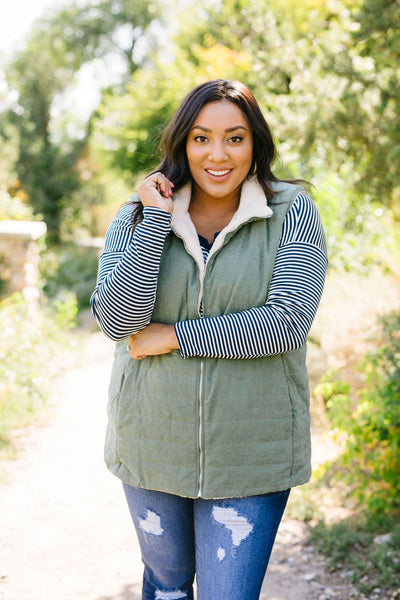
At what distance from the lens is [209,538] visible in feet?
5.57

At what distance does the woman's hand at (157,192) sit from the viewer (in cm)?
176

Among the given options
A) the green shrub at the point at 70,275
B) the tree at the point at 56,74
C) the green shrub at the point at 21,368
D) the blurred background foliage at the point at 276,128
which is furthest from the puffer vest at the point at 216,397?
the tree at the point at 56,74

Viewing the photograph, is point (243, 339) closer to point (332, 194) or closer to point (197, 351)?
point (197, 351)

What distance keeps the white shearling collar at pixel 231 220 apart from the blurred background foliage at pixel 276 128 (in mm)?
344

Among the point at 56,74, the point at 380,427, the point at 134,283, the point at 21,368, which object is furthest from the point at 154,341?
the point at 56,74

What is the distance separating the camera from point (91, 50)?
23719 mm

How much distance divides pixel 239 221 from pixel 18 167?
64.3 feet

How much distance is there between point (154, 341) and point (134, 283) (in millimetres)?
171

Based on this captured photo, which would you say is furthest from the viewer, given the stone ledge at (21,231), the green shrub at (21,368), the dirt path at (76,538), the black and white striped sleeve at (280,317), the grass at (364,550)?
the stone ledge at (21,231)

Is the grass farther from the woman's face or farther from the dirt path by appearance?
the woman's face

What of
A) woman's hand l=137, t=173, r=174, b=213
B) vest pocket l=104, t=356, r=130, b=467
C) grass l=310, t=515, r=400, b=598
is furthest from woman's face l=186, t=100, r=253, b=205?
grass l=310, t=515, r=400, b=598

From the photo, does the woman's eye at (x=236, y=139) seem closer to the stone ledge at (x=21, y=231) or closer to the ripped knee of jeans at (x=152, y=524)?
the ripped knee of jeans at (x=152, y=524)

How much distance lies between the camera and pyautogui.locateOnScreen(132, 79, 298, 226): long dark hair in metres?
1.78

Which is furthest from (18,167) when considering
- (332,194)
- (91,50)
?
(332,194)
